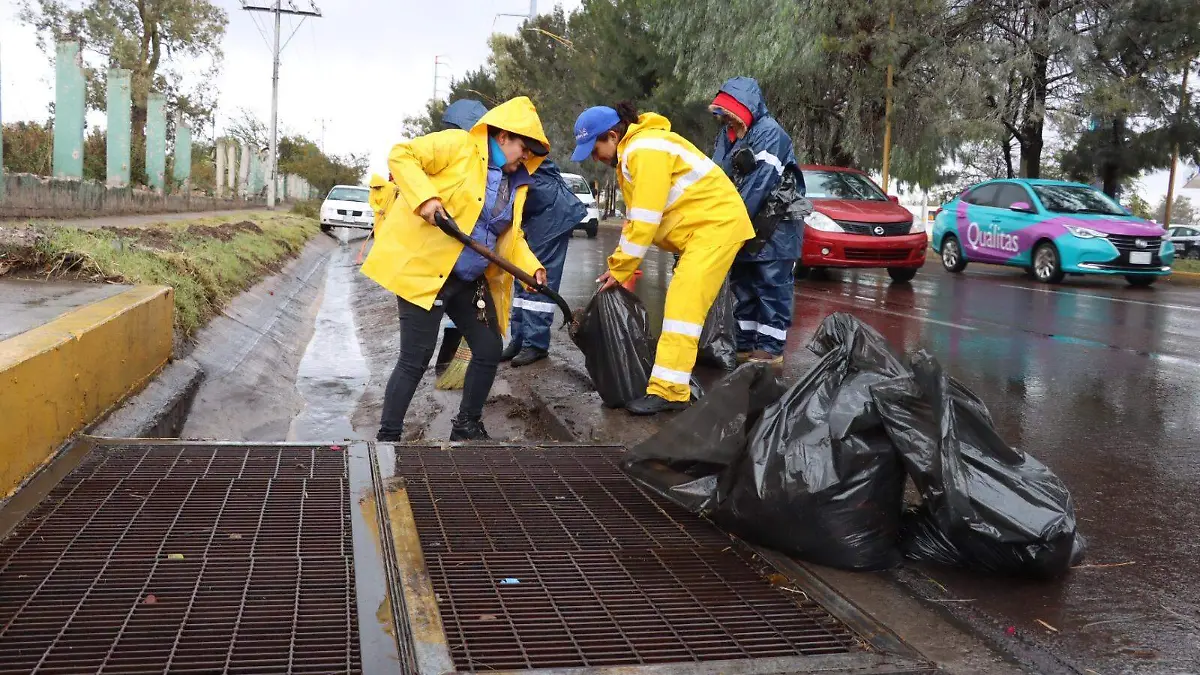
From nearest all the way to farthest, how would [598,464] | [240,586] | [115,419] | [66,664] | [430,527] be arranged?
[66,664] < [240,586] < [430,527] < [598,464] < [115,419]

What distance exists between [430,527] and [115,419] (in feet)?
6.81

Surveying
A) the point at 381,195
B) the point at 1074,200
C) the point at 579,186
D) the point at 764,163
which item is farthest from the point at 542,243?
the point at 579,186

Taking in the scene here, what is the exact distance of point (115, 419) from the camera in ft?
15.5

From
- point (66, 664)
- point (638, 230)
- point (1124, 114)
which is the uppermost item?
point (1124, 114)

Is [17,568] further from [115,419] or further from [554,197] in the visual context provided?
[554,197]

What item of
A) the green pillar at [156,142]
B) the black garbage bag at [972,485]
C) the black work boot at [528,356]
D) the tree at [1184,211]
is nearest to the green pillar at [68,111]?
the green pillar at [156,142]

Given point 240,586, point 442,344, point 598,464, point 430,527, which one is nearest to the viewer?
point 240,586

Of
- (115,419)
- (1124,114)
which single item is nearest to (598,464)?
(115,419)

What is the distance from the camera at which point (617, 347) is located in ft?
17.6

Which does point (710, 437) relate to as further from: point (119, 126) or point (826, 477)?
point (119, 126)

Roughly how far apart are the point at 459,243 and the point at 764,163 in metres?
2.33

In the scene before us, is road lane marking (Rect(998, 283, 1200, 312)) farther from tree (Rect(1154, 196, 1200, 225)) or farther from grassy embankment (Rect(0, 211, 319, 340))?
tree (Rect(1154, 196, 1200, 225))

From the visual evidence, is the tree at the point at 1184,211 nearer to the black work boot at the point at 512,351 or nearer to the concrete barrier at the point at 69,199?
the concrete barrier at the point at 69,199

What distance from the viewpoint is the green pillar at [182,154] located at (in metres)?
25.8
